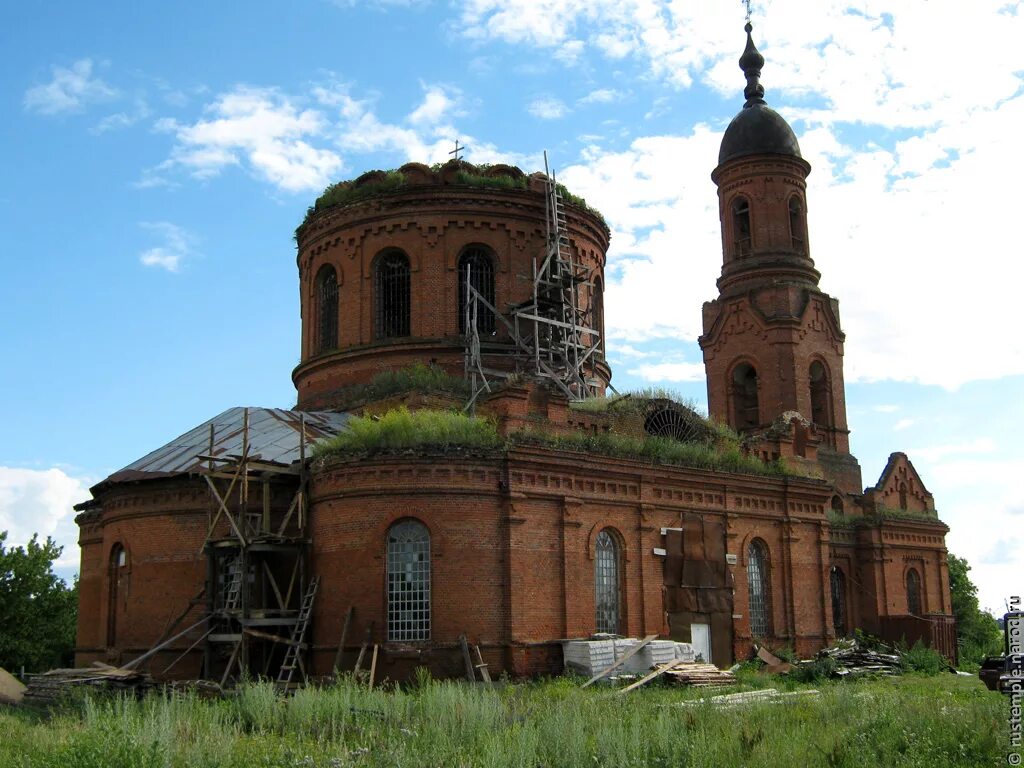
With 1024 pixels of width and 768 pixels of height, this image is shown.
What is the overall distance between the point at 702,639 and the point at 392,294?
12.0 meters

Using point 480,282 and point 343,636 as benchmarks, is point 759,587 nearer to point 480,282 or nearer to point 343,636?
point 480,282

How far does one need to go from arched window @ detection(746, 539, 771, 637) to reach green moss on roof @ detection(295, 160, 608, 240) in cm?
1075

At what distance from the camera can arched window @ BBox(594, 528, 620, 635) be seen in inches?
961

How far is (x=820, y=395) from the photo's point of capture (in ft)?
115

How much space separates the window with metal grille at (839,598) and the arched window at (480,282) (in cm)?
1286

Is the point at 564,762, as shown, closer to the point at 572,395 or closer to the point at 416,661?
the point at 416,661

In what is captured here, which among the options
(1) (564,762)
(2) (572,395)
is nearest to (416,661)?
(2) (572,395)

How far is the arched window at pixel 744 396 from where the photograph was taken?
34781 millimetres

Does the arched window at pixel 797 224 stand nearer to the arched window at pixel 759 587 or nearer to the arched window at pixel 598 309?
the arched window at pixel 598 309

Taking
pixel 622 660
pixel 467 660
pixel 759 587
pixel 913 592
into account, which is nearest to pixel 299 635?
pixel 467 660

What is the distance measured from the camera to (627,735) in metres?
13.2

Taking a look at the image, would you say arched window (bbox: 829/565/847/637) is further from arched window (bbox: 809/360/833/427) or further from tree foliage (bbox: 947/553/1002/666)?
tree foliage (bbox: 947/553/1002/666)

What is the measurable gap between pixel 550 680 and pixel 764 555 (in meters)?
8.83

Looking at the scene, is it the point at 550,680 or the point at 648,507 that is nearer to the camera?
the point at 550,680
